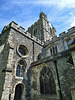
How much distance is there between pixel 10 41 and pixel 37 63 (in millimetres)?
3756

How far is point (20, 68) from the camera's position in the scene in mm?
7934

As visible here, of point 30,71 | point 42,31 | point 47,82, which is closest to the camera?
point 47,82

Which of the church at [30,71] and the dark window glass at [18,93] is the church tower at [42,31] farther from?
the dark window glass at [18,93]

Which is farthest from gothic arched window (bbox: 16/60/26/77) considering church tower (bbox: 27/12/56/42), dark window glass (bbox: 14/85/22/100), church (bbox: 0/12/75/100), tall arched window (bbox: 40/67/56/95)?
church tower (bbox: 27/12/56/42)

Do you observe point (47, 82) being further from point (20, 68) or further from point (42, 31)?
point (42, 31)

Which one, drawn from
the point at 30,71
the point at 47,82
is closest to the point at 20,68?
the point at 30,71

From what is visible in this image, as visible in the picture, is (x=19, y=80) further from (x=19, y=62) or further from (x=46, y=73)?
(x=46, y=73)

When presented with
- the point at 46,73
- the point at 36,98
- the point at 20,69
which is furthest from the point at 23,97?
the point at 46,73

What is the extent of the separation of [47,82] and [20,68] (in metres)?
3.07

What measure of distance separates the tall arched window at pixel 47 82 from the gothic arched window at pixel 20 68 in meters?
2.05

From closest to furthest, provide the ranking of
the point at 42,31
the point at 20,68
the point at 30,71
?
the point at 20,68 → the point at 30,71 → the point at 42,31

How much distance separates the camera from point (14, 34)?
871cm

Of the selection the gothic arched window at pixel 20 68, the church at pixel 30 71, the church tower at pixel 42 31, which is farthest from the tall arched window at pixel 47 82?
the church tower at pixel 42 31

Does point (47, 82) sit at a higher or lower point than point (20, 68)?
lower
